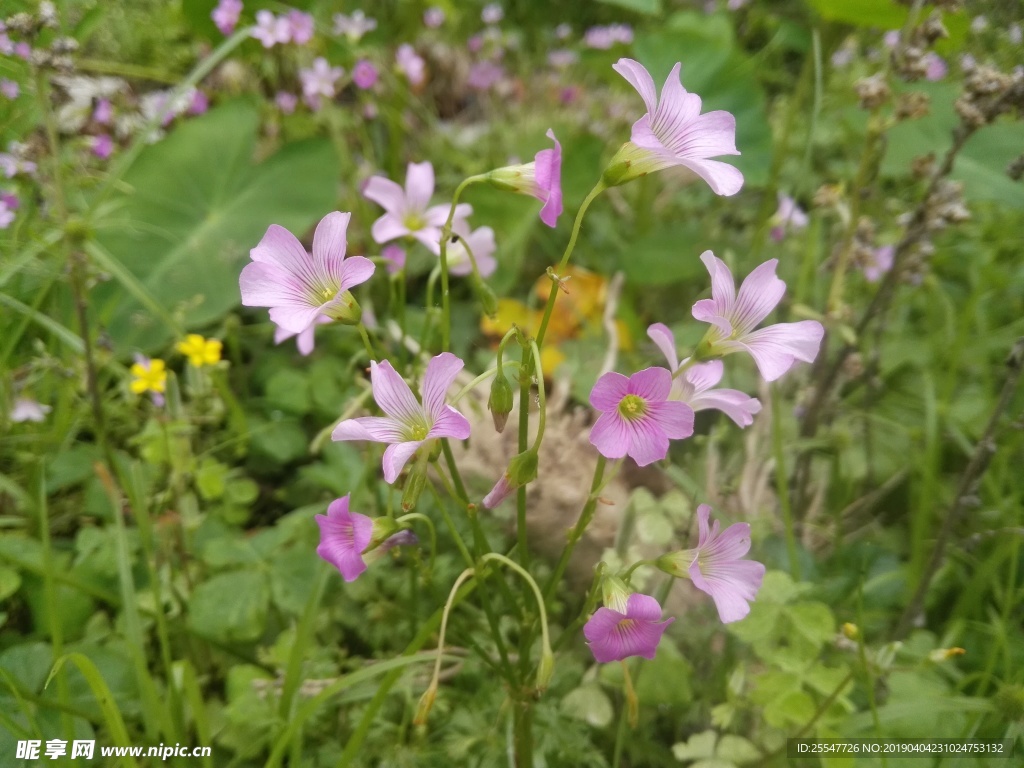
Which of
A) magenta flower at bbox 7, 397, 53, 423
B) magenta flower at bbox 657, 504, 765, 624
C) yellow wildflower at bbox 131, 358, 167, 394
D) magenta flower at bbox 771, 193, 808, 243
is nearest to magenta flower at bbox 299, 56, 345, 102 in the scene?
yellow wildflower at bbox 131, 358, 167, 394

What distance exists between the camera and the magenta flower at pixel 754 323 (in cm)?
51

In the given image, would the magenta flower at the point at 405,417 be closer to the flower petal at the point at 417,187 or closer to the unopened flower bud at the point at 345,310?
the unopened flower bud at the point at 345,310

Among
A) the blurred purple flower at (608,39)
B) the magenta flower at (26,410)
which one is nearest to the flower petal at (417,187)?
the magenta flower at (26,410)

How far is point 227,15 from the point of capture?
145 centimetres

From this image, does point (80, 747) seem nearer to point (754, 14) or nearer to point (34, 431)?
point (34, 431)

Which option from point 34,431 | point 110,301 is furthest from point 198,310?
point 34,431

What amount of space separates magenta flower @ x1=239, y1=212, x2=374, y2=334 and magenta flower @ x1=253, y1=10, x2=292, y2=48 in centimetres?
112

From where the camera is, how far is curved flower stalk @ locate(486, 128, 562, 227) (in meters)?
0.53

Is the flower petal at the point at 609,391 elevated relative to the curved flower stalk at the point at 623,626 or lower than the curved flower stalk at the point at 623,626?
elevated

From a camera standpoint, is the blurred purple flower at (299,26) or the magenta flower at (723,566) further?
the blurred purple flower at (299,26)

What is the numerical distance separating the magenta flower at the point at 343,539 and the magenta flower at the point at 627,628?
0.19 metres

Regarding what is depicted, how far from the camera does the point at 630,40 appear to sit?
184cm

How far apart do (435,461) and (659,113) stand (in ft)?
1.06

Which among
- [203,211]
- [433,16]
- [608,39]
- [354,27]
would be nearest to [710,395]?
[203,211]
